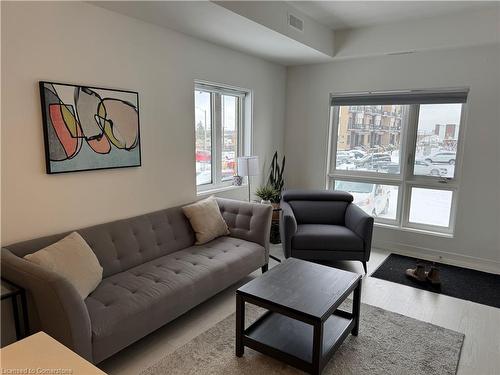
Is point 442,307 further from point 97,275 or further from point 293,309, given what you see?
point 97,275

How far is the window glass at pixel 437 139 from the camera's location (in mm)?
3795

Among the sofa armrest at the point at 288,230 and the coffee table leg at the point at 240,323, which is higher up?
the sofa armrest at the point at 288,230

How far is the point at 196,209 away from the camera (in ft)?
10.4

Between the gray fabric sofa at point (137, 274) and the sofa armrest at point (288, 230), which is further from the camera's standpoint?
the sofa armrest at point (288, 230)

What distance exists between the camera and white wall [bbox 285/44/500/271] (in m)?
3.49

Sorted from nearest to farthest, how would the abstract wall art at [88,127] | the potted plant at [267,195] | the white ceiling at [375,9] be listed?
the abstract wall art at [88,127] → the white ceiling at [375,9] → the potted plant at [267,195]

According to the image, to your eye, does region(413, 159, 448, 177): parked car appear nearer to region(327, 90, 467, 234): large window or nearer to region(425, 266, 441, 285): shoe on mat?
region(327, 90, 467, 234): large window

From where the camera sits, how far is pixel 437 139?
389cm

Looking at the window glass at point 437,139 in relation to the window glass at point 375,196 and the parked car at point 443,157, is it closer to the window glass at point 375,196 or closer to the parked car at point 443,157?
the parked car at point 443,157

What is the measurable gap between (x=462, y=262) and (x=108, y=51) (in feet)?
13.5

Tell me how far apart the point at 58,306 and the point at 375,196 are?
150 inches

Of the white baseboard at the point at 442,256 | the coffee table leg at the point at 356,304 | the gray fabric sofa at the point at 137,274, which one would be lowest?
the white baseboard at the point at 442,256

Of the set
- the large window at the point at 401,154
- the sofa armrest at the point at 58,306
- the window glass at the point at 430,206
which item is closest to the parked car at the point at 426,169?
the large window at the point at 401,154

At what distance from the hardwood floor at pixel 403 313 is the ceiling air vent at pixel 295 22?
2535 mm
